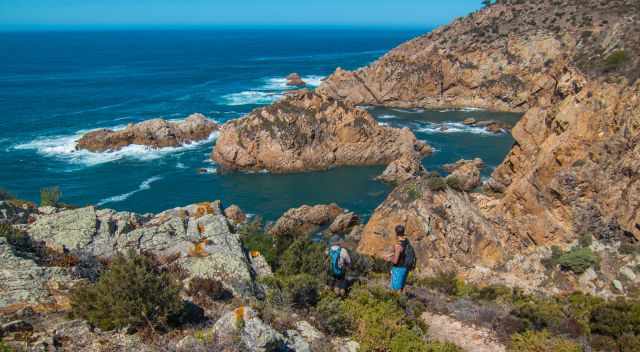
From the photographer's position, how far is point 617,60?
103 ft

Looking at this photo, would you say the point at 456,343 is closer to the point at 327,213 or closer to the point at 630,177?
the point at 630,177

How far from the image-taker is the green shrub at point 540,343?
391 inches

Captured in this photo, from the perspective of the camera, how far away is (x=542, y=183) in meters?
28.1

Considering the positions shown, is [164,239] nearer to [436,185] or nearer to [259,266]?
[259,266]

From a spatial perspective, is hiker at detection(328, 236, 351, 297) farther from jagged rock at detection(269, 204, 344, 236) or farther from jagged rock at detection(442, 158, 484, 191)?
jagged rock at detection(442, 158, 484, 191)

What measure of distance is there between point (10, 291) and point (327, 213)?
1304 inches

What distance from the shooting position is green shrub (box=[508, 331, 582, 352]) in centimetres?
992

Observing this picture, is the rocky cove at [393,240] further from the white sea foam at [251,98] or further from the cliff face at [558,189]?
the white sea foam at [251,98]

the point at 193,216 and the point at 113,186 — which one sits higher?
the point at 193,216

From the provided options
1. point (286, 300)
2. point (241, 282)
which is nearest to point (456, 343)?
point (286, 300)

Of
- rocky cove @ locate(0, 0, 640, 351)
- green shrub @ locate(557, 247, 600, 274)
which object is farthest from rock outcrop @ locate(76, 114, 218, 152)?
green shrub @ locate(557, 247, 600, 274)

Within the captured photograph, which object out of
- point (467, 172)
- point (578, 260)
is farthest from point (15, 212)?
point (467, 172)

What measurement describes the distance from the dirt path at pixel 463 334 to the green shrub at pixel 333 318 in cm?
228

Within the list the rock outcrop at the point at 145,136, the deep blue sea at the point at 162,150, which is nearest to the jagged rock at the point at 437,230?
the deep blue sea at the point at 162,150
